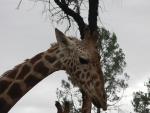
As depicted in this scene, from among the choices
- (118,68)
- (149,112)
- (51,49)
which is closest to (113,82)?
(118,68)

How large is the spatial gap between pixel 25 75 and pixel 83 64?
0.87 metres

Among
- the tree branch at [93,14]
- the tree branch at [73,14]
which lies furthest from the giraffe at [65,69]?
the tree branch at [73,14]

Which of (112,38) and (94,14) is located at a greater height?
(112,38)

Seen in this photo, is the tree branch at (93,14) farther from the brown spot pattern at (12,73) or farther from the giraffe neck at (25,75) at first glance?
the brown spot pattern at (12,73)

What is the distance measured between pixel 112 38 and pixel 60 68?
24.8 metres

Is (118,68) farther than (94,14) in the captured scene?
Yes

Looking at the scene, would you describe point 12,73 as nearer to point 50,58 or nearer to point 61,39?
point 50,58

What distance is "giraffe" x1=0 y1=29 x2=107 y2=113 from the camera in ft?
25.9

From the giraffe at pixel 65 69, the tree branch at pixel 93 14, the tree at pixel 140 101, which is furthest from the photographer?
the tree at pixel 140 101

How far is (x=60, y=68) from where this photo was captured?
825 centimetres

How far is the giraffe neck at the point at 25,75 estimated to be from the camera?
25.3 feet

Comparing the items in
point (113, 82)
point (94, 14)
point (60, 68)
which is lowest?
point (60, 68)

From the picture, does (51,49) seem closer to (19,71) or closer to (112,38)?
(19,71)

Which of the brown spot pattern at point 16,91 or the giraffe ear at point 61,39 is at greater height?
the giraffe ear at point 61,39
